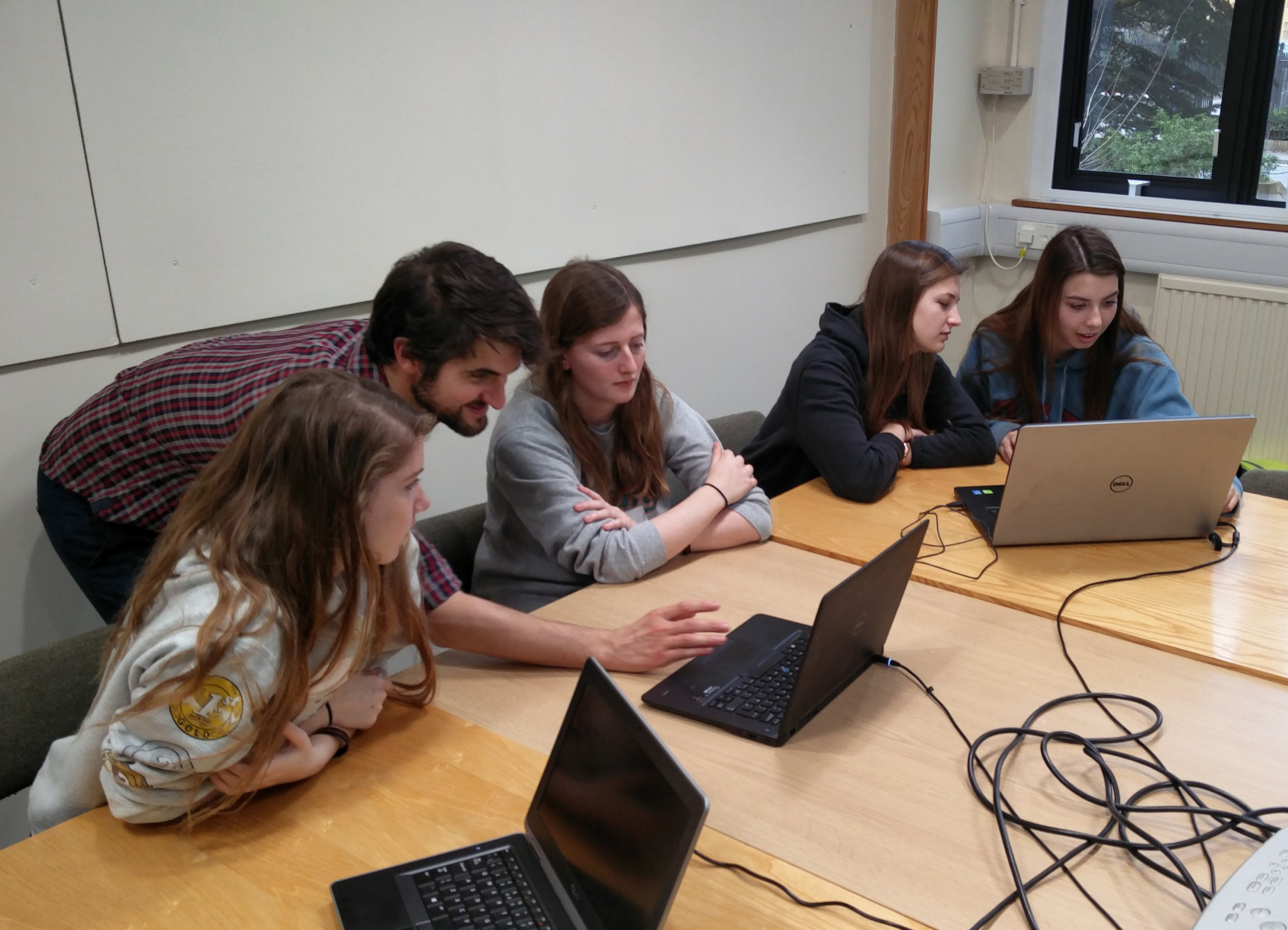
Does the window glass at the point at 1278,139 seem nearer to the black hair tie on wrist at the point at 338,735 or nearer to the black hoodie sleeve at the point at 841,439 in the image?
the black hoodie sleeve at the point at 841,439

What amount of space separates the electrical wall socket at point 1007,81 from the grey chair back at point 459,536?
116 inches

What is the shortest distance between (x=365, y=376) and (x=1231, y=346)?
318cm

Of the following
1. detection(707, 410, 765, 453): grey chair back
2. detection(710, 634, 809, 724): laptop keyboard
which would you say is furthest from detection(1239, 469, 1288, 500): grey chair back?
detection(710, 634, 809, 724): laptop keyboard

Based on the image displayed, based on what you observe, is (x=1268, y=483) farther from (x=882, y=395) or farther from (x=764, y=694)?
(x=764, y=694)

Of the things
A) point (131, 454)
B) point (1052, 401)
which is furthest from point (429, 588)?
point (1052, 401)

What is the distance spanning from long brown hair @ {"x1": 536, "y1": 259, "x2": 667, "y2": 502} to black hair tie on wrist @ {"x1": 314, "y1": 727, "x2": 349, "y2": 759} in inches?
29.0

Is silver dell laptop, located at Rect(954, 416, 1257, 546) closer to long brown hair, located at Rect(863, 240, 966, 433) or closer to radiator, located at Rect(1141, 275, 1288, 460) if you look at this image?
long brown hair, located at Rect(863, 240, 966, 433)

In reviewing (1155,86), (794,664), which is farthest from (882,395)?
(1155,86)

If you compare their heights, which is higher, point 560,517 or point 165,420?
point 165,420

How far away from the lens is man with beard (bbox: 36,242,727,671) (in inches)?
58.2

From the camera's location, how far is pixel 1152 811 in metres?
1.13

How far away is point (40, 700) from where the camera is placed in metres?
1.41

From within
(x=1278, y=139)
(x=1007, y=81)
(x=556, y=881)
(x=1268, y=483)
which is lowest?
(x=1268, y=483)

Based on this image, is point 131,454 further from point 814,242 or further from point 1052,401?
point 814,242
